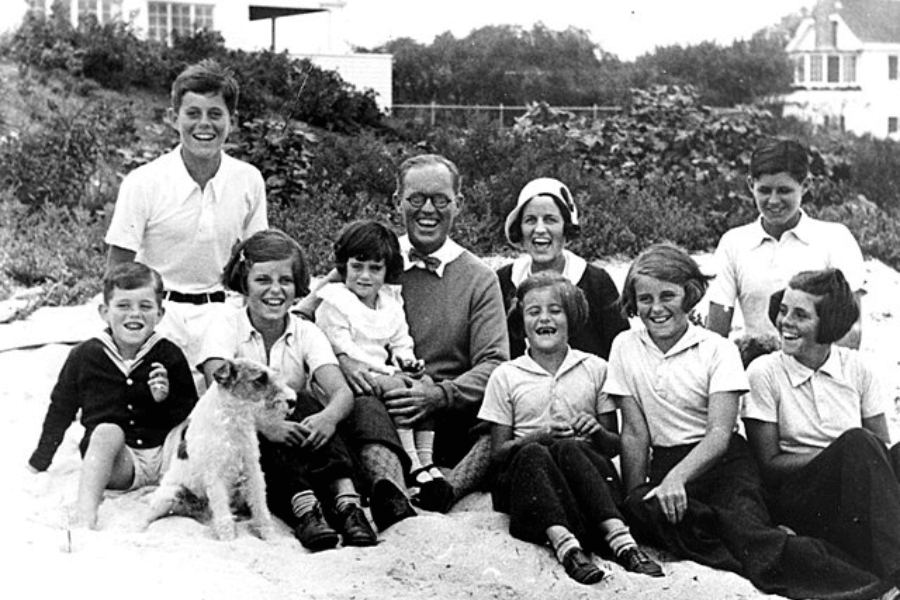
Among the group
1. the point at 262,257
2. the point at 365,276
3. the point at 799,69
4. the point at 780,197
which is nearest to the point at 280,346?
the point at 262,257

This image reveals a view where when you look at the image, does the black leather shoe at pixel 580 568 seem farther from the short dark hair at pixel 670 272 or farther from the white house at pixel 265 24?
the white house at pixel 265 24

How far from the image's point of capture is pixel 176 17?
1867 cm

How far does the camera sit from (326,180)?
33.0ft

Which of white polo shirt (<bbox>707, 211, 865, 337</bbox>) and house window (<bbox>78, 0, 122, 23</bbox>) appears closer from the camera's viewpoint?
white polo shirt (<bbox>707, 211, 865, 337</bbox>)

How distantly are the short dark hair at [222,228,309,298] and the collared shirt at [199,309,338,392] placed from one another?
5.1 inches

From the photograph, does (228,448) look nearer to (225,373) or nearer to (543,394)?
(225,373)

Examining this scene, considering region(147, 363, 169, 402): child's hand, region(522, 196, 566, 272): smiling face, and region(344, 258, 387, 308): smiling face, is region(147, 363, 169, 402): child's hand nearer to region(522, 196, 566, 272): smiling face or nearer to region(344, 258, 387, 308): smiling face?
region(344, 258, 387, 308): smiling face

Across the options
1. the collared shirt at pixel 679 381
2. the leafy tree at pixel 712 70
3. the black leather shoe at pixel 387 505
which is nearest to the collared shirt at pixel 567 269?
the collared shirt at pixel 679 381

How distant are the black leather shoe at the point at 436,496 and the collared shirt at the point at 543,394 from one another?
319 mm

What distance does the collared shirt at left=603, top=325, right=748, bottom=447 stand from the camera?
4.16 meters

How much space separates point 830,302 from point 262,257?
226cm

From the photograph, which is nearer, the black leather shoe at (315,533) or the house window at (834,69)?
the black leather shoe at (315,533)

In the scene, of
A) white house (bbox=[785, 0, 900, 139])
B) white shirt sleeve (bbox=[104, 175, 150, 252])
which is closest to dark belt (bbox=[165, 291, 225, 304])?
white shirt sleeve (bbox=[104, 175, 150, 252])

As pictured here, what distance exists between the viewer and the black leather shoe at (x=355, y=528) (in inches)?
153
